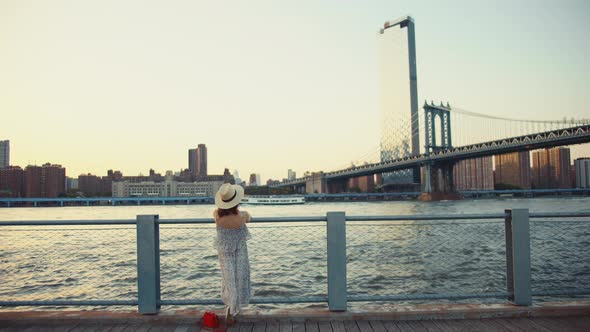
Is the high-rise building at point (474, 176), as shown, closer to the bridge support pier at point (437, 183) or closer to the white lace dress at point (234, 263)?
the bridge support pier at point (437, 183)

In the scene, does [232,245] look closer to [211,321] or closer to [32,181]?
[211,321]

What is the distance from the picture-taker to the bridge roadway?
48.0 meters

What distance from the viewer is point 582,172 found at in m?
105

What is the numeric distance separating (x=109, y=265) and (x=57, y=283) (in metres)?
2.55

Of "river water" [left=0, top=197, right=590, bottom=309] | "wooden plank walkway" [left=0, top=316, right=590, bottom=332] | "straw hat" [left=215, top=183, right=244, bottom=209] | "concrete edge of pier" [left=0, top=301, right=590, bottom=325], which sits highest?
"straw hat" [left=215, top=183, right=244, bottom=209]

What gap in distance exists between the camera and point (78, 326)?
400 centimetres

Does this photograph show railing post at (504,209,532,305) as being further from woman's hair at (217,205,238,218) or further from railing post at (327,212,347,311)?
woman's hair at (217,205,238,218)

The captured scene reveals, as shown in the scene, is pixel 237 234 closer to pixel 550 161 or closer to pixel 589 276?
pixel 589 276

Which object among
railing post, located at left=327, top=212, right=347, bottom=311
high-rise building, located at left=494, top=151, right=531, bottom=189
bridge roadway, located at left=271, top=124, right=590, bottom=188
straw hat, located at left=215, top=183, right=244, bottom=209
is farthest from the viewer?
high-rise building, located at left=494, top=151, right=531, bottom=189

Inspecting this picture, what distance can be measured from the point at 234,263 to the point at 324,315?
0.97 meters

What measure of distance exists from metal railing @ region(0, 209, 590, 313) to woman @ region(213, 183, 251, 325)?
0.20 metres

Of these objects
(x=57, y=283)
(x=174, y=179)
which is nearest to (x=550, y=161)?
(x=174, y=179)

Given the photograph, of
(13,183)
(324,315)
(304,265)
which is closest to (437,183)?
(304,265)

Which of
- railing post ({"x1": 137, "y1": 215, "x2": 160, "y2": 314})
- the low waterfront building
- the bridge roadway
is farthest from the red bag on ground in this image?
the low waterfront building
